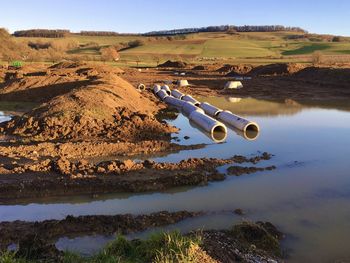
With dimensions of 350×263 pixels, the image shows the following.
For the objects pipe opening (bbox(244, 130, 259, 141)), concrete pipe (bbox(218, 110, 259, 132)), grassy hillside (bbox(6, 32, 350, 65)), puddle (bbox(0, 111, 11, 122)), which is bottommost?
pipe opening (bbox(244, 130, 259, 141))

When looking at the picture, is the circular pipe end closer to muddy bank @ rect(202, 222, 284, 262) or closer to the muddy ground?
the muddy ground

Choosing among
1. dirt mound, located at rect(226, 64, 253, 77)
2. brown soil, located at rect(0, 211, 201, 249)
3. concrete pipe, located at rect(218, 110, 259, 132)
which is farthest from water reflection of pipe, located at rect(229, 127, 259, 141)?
dirt mound, located at rect(226, 64, 253, 77)

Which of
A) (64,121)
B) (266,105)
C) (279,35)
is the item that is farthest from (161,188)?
(279,35)

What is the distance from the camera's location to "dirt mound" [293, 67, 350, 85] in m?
37.0

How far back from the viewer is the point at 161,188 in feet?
35.2

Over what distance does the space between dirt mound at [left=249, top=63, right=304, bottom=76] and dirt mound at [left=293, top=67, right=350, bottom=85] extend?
1742 mm

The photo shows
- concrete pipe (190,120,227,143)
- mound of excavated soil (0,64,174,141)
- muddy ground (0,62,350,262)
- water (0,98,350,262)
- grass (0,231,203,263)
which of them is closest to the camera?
grass (0,231,203,263)

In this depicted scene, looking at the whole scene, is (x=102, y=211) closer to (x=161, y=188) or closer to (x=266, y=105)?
(x=161, y=188)

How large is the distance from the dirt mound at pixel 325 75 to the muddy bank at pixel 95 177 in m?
28.2

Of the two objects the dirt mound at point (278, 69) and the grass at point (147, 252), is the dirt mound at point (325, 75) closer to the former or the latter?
the dirt mound at point (278, 69)

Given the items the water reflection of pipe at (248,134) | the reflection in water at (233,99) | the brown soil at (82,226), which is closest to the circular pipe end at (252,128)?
the water reflection of pipe at (248,134)

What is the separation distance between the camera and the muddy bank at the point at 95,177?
33.9ft

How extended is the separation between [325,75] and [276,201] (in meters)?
32.1

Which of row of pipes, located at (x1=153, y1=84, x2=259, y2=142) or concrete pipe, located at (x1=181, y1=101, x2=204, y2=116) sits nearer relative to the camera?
row of pipes, located at (x1=153, y1=84, x2=259, y2=142)
